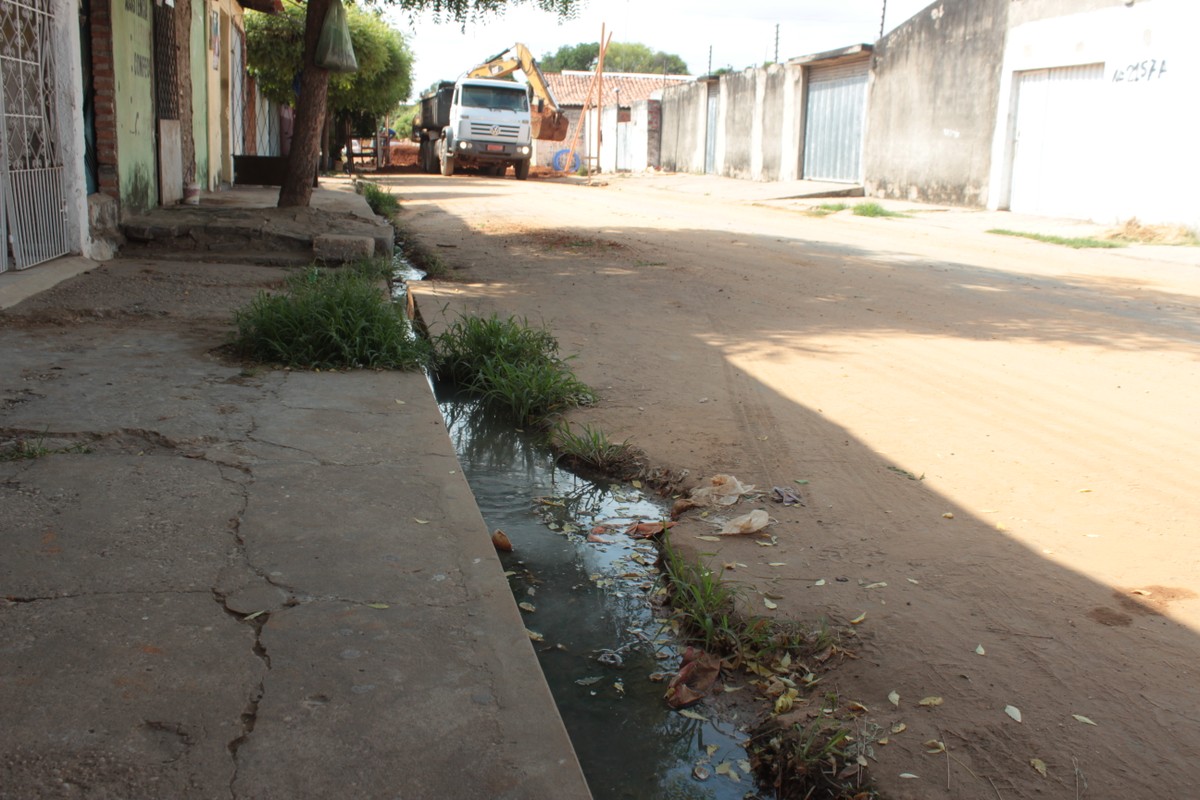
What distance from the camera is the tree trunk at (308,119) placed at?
32.9 feet

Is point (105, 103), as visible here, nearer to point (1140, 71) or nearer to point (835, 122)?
point (1140, 71)

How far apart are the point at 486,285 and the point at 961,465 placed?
16.4 feet

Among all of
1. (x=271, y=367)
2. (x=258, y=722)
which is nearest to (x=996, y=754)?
(x=258, y=722)

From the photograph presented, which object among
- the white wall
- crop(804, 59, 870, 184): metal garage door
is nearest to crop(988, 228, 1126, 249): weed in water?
the white wall

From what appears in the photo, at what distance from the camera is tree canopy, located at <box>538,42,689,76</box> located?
94062 mm

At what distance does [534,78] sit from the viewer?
3055 centimetres

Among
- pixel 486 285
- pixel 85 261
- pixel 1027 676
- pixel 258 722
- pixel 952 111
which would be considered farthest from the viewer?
pixel 952 111

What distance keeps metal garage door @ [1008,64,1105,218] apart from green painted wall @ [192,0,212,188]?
12.8 metres

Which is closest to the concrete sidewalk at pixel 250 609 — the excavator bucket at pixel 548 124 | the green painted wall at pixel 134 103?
the green painted wall at pixel 134 103

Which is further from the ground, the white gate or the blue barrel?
the blue barrel

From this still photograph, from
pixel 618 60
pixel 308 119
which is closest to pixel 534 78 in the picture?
pixel 308 119

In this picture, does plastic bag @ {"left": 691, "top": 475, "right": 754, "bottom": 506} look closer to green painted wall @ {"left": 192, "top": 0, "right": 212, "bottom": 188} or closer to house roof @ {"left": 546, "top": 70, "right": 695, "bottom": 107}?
green painted wall @ {"left": 192, "top": 0, "right": 212, "bottom": 188}

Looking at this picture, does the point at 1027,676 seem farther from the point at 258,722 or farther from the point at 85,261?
the point at 85,261

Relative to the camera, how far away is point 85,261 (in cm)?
730
